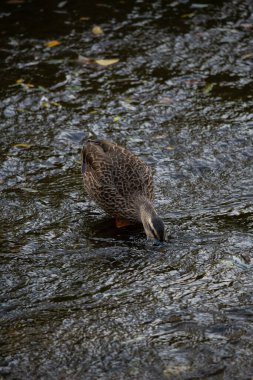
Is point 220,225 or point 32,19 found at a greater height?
point 32,19

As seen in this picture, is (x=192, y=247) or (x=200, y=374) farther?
(x=192, y=247)

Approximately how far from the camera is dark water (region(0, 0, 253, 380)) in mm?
5898

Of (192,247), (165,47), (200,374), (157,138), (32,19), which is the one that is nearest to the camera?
(200,374)

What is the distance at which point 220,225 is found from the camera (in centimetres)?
759

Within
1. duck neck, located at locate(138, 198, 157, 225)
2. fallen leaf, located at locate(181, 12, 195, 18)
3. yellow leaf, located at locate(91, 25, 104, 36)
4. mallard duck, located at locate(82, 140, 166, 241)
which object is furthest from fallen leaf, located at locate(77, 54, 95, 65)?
duck neck, located at locate(138, 198, 157, 225)

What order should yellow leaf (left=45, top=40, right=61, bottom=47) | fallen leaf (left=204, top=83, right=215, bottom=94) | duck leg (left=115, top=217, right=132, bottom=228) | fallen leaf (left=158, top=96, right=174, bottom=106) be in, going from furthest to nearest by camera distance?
yellow leaf (left=45, top=40, right=61, bottom=47) → fallen leaf (left=204, top=83, right=215, bottom=94) → fallen leaf (left=158, top=96, right=174, bottom=106) → duck leg (left=115, top=217, right=132, bottom=228)

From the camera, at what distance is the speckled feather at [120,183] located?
7812 millimetres

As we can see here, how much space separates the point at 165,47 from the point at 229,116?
2214 mm

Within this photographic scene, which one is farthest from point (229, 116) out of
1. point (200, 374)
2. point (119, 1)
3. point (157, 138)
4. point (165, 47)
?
point (200, 374)

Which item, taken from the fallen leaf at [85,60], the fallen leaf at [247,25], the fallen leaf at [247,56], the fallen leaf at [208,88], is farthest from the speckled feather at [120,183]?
the fallen leaf at [247,25]

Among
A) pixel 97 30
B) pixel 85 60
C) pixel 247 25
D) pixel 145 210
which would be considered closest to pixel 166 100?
pixel 85 60

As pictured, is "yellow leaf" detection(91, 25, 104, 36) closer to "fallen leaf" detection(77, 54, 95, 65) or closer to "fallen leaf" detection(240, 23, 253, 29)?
"fallen leaf" detection(77, 54, 95, 65)

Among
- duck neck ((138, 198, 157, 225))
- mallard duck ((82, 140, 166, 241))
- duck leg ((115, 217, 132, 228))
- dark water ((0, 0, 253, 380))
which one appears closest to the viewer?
dark water ((0, 0, 253, 380))

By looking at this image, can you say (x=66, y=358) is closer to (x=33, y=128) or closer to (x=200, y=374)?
(x=200, y=374)
